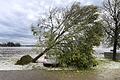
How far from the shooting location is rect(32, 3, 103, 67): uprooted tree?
21750 mm

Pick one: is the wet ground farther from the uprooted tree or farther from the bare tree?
the bare tree

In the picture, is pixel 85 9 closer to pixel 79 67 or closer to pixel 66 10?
pixel 66 10

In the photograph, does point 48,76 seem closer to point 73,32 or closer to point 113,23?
point 73,32

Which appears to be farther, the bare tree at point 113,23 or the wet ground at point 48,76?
the bare tree at point 113,23

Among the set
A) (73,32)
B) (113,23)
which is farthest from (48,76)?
(113,23)

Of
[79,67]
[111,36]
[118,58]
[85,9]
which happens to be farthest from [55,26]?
[118,58]

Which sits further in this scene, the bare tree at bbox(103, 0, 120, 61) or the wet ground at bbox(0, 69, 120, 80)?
the bare tree at bbox(103, 0, 120, 61)

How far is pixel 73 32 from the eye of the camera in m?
22.8

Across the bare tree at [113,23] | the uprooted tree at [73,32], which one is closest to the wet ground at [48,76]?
the uprooted tree at [73,32]

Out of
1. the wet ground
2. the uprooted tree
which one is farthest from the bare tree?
the wet ground

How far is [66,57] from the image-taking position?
69.7ft

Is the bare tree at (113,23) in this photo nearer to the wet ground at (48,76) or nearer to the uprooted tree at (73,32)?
the uprooted tree at (73,32)

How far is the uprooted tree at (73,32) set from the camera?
21.8 metres

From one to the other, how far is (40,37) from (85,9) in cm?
540
